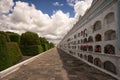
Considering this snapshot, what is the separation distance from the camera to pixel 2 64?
9953 mm

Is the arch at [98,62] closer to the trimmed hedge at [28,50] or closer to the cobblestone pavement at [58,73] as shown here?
the cobblestone pavement at [58,73]

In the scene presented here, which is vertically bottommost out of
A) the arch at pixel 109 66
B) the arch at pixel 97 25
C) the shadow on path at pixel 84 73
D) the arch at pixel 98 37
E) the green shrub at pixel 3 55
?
the shadow on path at pixel 84 73

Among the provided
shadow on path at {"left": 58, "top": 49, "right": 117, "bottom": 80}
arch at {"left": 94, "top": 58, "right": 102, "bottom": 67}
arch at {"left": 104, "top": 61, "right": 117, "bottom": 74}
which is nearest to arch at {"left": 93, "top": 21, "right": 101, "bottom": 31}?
arch at {"left": 94, "top": 58, "right": 102, "bottom": 67}

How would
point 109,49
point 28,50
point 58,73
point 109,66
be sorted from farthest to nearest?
1. point 28,50
2. point 109,66
3. point 58,73
4. point 109,49

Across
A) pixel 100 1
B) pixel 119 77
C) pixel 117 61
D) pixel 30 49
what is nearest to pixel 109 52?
pixel 117 61

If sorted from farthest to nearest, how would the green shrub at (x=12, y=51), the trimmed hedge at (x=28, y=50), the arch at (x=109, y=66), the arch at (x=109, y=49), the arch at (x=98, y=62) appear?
the trimmed hedge at (x=28, y=50) < the green shrub at (x=12, y=51) < the arch at (x=98, y=62) < the arch at (x=109, y=66) < the arch at (x=109, y=49)

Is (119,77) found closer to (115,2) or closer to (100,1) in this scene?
(115,2)

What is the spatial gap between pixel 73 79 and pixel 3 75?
562cm

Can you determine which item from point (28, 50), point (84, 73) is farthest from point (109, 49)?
point (28, 50)

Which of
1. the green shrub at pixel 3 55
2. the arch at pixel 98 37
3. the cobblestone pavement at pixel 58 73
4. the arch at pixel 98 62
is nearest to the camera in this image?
the cobblestone pavement at pixel 58 73

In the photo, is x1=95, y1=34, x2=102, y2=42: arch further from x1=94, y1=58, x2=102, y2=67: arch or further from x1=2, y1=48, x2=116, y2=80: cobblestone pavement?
x1=2, y1=48, x2=116, y2=80: cobblestone pavement

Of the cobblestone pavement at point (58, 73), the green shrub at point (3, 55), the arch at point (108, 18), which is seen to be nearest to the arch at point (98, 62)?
the cobblestone pavement at point (58, 73)

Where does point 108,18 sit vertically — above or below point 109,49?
above

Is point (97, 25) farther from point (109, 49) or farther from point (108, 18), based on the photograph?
point (109, 49)
